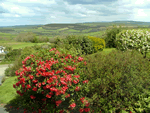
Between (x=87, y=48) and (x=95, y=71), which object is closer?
(x=95, y=71)

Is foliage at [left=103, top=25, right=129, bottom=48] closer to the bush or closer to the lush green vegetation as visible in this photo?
the lush green vegetation

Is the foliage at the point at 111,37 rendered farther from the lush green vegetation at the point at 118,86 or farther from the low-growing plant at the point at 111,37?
the lush green vegetation at the point at 118,86

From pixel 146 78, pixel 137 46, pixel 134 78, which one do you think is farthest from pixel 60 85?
pixel 137 46

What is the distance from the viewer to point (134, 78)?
457cm

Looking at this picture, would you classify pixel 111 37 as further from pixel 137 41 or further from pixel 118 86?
pixel 118 86

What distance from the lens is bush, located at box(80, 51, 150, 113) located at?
441 cm

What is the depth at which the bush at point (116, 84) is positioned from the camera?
4.41 meters

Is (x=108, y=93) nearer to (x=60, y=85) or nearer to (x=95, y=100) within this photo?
(x=95, y=100)

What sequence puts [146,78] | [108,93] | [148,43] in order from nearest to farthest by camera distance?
[108,93] < [146,78] < [148,43]

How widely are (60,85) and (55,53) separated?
55.9 inches

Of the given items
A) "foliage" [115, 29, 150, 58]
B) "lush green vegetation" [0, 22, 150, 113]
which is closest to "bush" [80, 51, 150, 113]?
"lush green vegetation" [0, 22, 150, 113]

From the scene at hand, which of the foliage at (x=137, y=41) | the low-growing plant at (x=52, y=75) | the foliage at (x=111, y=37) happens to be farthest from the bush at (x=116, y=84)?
the foliage at (x=111, y=37)

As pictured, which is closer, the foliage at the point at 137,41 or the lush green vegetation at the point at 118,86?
the lush green vegetation at the point at 118,86

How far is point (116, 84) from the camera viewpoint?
455 centimetres
